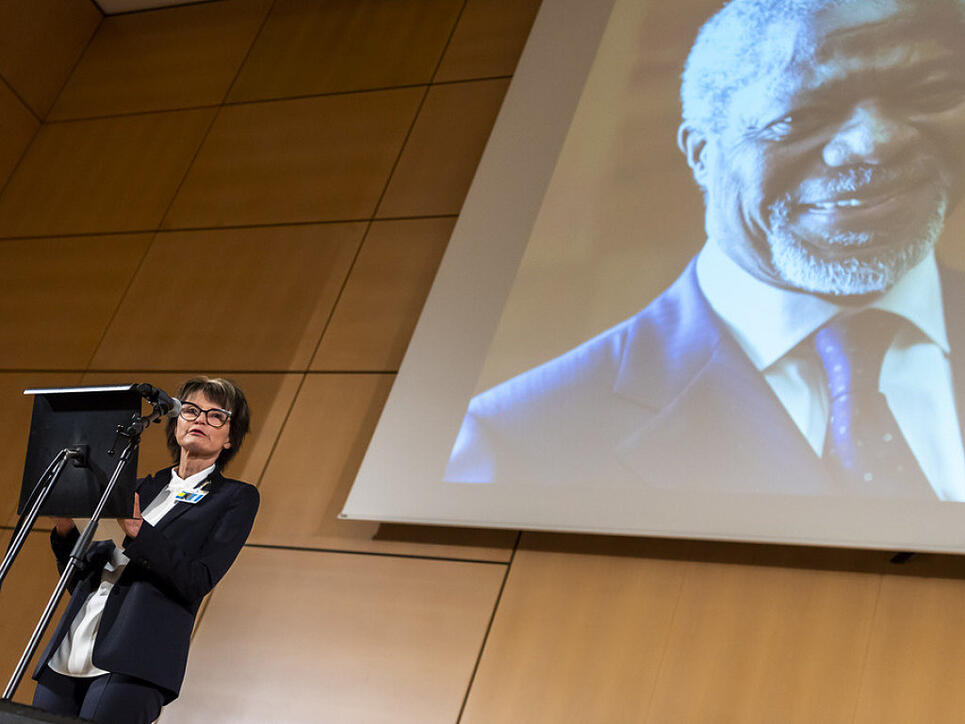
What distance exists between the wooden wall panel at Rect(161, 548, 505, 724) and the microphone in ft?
3.46

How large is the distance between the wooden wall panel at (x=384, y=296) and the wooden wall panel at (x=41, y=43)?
2.23 m

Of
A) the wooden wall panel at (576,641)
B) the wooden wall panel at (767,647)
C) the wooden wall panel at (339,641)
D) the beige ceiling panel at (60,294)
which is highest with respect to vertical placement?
the beige ceiling panel at (60,294)

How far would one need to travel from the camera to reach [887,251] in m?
2.83

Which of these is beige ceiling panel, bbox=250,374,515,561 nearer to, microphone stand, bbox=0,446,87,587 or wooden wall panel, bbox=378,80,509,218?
wooden wall panel, bbox=378,80,509,218

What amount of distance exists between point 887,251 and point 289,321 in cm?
206

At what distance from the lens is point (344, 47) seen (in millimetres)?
4742

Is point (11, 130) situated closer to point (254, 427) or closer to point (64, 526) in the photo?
point (254, 427)

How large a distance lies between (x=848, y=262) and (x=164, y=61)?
11.8ft

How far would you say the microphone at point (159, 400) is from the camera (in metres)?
2.03

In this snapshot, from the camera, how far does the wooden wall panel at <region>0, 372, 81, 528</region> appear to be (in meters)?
3.75

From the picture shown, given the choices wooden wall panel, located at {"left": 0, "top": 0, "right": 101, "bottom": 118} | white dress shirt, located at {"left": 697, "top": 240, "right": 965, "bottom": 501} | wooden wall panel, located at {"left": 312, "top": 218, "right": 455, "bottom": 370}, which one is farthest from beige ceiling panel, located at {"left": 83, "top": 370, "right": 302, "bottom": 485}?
wooden wall panel, located at {"left": 0, "top": 0, "right": 101, "bottom": 118}

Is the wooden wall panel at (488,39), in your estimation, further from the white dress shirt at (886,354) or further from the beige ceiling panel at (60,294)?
the white dress shirt at (886,354)

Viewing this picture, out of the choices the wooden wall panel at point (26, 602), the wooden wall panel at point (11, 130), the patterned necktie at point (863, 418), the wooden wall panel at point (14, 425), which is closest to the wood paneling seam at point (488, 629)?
the patterned necktie at point (863, 418)

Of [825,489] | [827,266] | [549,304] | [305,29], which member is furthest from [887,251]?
[305,29]
